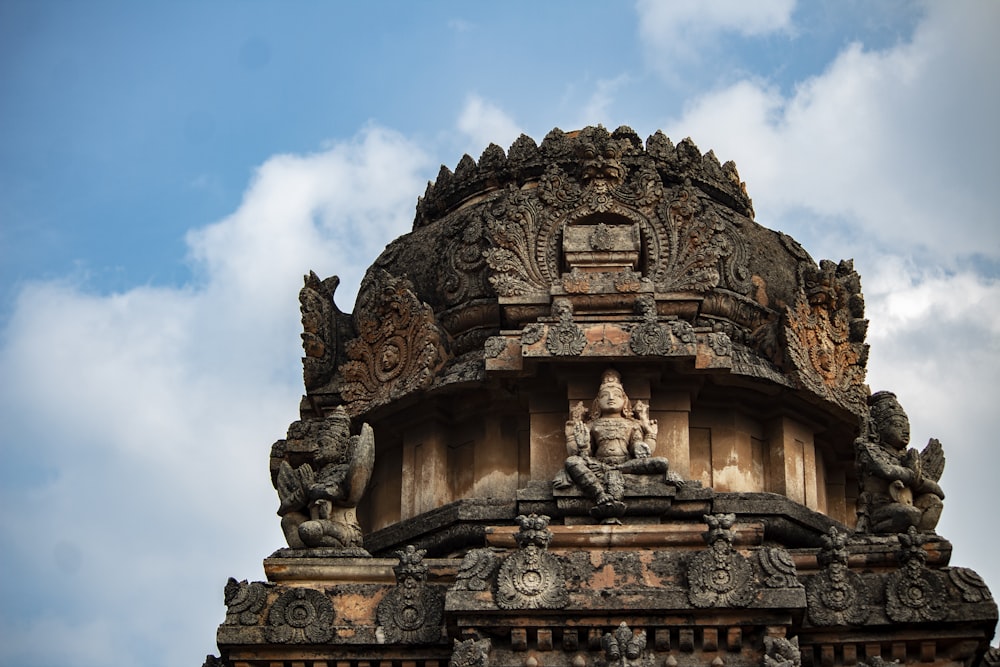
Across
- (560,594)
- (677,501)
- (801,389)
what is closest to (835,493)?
(801,389)

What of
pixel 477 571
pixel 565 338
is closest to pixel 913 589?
pixel 477 571

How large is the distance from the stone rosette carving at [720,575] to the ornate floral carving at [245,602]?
4.83 metres

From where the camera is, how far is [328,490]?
23.6 metres

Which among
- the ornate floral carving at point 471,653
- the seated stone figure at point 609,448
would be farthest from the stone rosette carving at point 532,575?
the seated stone figure at point 609,448

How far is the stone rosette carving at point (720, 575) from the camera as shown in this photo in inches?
827

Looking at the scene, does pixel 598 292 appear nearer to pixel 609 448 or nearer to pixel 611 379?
pixel 611 379

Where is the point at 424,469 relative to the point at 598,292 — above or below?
below

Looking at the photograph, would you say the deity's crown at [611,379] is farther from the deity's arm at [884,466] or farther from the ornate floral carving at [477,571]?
the ornate floral carving at [477,571]

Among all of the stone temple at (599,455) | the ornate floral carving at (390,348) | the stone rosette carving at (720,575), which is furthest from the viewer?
the ornate floral carving at (390,348)

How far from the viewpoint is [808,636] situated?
2167 centimetres

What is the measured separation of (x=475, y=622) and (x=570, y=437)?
344 cm

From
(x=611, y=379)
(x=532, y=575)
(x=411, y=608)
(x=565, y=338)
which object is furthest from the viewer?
(x=565, y=338)

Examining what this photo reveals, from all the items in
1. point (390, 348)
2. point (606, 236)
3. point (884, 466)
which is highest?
point (606, 236)

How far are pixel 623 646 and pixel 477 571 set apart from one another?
1836 millimetres
